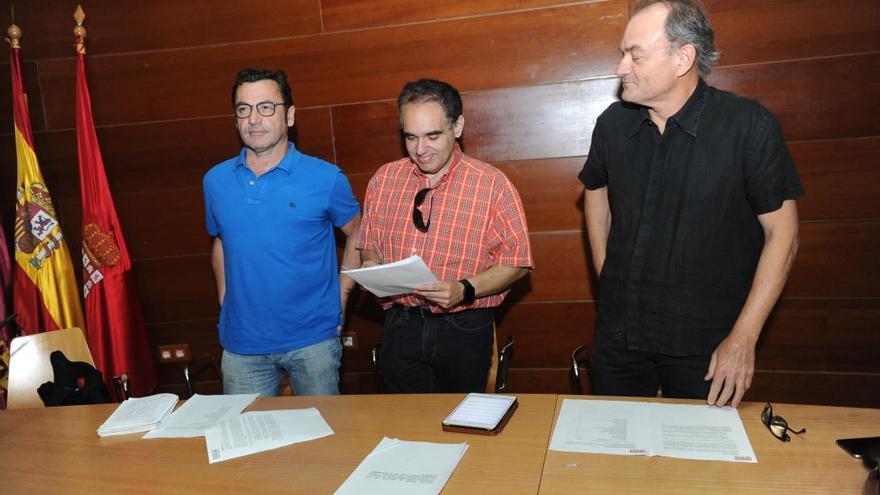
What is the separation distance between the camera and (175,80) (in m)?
3.40

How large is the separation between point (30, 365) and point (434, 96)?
1.89m

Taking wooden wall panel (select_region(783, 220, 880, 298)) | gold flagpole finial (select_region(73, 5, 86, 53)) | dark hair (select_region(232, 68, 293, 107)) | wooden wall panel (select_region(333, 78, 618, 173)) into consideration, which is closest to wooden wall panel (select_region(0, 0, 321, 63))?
gold flagpole finial (select_region(73, 5, 86, 53))

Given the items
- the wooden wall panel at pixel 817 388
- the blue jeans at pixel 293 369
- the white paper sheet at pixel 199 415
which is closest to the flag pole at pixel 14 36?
the blue jeans at pixel 293 369

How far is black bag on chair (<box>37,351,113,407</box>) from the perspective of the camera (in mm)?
2373

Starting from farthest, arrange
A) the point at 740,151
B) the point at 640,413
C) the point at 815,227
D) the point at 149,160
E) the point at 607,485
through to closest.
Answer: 1. the point at 149,160
2. the point at 815,227
3. the point at 740,151
4. the point at 640,413
5. the point at 607,485

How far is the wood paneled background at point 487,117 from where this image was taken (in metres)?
2.95

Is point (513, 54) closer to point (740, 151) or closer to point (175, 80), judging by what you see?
point (740, 151)

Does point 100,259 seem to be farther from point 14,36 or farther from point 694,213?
point 694,213

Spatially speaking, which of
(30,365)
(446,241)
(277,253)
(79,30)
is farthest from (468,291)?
(79,30)

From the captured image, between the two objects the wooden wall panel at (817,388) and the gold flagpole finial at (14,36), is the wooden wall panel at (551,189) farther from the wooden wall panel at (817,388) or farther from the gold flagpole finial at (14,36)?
the gold flagpole finial at (14,36)

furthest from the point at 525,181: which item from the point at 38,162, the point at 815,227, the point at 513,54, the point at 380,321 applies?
the point at 38,162

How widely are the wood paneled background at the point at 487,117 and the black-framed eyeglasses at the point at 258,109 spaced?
0.78 m

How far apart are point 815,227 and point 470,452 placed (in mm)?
2221

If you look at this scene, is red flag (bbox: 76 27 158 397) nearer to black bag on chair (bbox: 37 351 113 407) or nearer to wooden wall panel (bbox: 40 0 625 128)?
wooden wall panel (bbox: 40 0 625 128)
